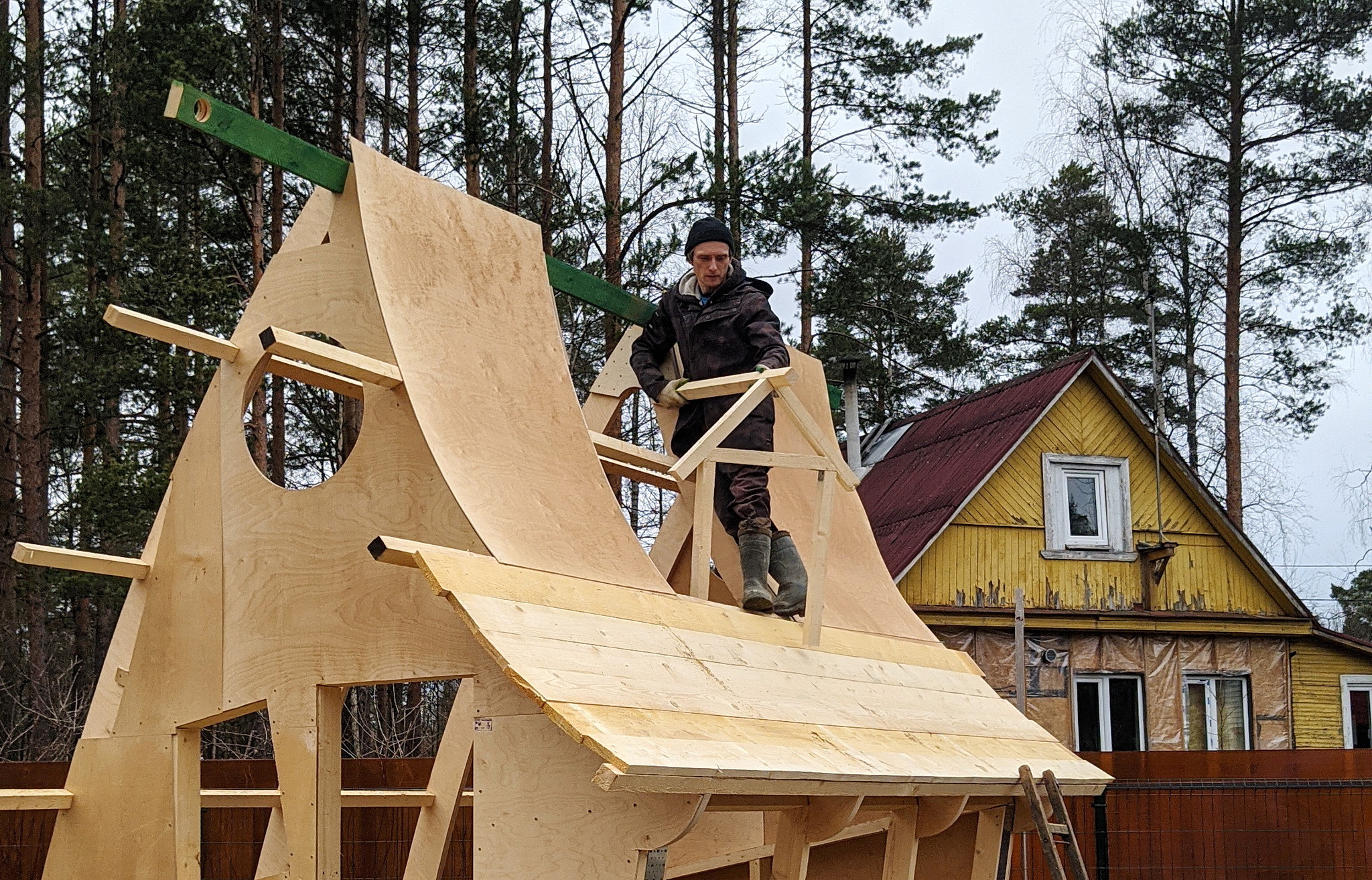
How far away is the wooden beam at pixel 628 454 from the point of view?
764 centimetres

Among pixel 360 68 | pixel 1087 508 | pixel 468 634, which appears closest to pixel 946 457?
pixel 1087 508

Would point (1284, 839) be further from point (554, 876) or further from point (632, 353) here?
point (554, 876)

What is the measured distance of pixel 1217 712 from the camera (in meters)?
19.2

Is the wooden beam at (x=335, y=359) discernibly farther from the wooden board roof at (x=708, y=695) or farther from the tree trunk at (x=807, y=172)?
the tree trunk at (x=807, y=172)

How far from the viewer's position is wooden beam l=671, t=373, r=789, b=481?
5.80 m

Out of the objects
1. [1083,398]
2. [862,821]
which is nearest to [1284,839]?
[862,821]

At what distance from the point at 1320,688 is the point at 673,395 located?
1598 cm

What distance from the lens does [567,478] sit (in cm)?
575

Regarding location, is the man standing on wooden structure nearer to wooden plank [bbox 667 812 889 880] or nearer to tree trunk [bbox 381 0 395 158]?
wooden plank [bbox 667 812 889 880]

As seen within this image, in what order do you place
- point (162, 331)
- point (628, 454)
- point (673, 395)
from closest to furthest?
Result: point (162, 331)
point (673, 395)
point (628, 454)

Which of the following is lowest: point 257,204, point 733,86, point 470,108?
point 257,204

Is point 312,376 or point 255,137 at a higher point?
point 255,137

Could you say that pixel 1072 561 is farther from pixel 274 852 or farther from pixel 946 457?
pixel 274 852

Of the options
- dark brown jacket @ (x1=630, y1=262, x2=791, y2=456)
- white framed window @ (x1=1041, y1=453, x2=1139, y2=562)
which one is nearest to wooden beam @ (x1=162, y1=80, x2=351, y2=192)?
dark brown jacket @ (x1=630, y1=262, x2=791, y2=456)
